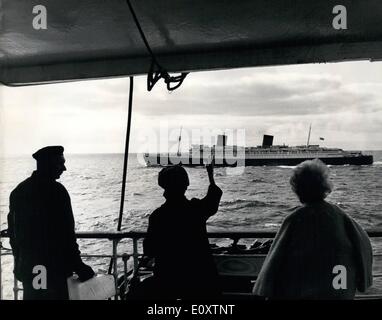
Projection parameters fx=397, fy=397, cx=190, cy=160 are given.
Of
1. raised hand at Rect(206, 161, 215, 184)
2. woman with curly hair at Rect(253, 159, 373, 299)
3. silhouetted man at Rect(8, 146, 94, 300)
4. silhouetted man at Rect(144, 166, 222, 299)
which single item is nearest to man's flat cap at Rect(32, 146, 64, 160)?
silhouetted man at Rect(8, 146, 94, 300)

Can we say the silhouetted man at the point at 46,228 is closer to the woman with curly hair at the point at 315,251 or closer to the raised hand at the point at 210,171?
the raised hand at the point at 210,171

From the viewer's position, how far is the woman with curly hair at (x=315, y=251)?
1551 millimetres

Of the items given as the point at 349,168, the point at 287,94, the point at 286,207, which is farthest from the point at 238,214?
the point at 349,168

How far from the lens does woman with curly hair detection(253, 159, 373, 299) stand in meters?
1.55

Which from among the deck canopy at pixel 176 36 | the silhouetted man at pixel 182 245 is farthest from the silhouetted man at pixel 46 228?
the deck canopy at pixel 176 36

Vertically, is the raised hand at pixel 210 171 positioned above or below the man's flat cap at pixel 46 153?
below

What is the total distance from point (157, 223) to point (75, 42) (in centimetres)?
126

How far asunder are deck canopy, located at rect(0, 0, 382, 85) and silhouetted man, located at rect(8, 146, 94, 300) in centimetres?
71

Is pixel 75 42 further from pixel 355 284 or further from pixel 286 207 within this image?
pixel 286 207

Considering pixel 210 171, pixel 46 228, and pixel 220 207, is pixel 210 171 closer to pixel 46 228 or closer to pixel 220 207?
pixel 46 228

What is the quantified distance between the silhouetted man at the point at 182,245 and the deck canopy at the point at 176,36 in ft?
2.81

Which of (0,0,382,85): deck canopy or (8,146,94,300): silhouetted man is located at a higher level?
(0,0,382,85): deck canopy

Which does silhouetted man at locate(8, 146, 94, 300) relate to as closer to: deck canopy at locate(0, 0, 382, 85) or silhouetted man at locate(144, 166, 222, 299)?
silhouetted man at locate(144, 166, 222, 299)

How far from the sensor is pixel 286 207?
3784cm
